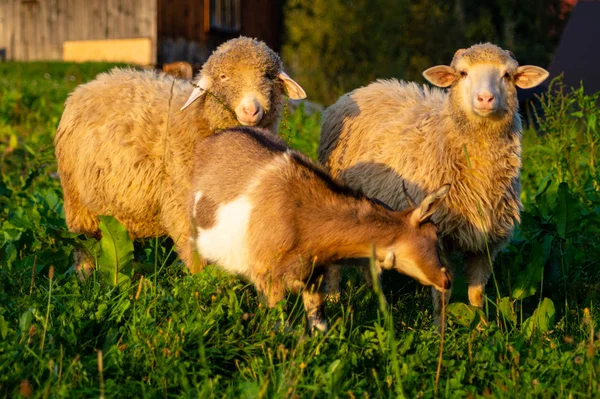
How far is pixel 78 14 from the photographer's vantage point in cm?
2375

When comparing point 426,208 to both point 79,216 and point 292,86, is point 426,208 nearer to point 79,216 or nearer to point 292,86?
point 292,86

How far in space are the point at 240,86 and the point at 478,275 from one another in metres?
2.08

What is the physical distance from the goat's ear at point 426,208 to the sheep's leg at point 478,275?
150 centimetres

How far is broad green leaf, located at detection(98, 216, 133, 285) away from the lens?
17.3 ft

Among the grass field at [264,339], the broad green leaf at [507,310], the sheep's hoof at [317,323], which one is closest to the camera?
the grass field at [264,339]

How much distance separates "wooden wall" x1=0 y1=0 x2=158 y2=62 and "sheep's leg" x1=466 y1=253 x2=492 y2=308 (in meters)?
18.0

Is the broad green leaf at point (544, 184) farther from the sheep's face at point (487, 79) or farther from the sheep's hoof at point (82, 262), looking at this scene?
the sheep's hoof at point (82, 262)

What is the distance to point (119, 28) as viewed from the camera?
76.0ft

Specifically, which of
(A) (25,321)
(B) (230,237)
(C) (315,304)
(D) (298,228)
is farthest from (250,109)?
(A) (25,321)

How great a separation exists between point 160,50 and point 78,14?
9.70 ft

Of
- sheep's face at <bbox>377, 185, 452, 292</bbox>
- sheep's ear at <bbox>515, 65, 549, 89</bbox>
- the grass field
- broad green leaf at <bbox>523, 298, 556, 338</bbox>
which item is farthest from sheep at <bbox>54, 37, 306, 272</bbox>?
broad green leaf at <bbox>523, 298, 556, 338</bbox>

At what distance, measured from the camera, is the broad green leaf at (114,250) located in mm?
5266

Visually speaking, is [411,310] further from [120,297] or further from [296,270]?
[120,297]

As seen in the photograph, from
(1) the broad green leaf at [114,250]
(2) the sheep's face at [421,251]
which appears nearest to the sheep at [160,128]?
(1) the broad green leaf at [114,250]
